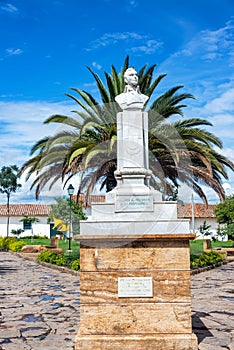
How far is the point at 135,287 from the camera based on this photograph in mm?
4746

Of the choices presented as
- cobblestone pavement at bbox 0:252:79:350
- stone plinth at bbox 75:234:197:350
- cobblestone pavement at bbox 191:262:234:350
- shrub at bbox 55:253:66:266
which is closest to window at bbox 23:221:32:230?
shrub at bbox 55:253:66:266

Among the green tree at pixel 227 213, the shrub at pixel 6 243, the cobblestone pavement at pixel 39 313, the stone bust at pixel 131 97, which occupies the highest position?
the stone bust at pixel 131 97

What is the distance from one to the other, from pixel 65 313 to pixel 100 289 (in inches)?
92.4

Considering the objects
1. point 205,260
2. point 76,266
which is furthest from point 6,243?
point 205,260

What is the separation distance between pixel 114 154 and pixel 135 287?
305 inches

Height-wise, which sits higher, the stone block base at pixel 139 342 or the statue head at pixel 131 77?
the statue head at pixel 131 77

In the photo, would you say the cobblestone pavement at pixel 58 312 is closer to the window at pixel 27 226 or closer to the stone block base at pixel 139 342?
the stone block base at pixel 139 342

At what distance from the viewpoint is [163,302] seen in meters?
→ 4.73

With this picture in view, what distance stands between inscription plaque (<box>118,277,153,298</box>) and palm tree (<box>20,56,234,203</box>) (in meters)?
7.76

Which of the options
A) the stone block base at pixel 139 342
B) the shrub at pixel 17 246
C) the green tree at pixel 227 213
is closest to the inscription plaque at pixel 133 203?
the stone block base at pixel 139 342

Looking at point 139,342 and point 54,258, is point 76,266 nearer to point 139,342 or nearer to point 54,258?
point 54,258

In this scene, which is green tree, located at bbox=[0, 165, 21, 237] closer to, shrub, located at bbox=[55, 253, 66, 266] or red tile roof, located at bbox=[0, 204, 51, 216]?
red tile roof, located at bbox=[0, 204, 51, 216]

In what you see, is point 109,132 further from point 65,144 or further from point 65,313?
point 65,313

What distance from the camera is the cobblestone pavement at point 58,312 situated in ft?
17.2
